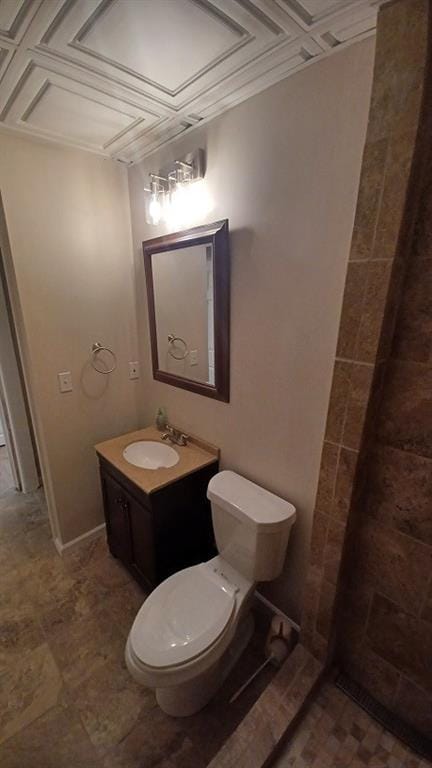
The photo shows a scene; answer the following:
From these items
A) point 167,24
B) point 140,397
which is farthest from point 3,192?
point 140,397

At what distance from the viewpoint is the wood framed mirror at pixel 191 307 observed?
4.69ft

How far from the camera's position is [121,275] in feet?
6.37

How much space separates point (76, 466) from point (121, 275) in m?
1.25

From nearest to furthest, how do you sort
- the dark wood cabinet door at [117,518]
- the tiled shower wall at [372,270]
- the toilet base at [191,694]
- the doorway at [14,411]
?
1. the tiled shower wall at [372,270]
2. the toilet base at [191,694]
3. the dark wood cabinet door at [117,518]
4. the doorway at [14,411]

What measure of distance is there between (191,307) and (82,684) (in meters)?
1.82

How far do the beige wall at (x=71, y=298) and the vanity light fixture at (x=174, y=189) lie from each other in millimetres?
355

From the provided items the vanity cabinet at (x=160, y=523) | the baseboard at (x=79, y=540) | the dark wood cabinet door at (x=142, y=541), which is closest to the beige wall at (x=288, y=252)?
the vanity cabinet at (x=160, y=523)

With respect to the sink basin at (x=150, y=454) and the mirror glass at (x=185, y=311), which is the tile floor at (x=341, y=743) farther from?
the mirror glass at (x=185, y=311)

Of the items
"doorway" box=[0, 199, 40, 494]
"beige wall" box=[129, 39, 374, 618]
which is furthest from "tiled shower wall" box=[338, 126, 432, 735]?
"doorway" box=[0, 199, 40, 494]

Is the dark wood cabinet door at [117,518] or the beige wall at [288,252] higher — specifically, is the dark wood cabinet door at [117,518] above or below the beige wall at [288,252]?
below

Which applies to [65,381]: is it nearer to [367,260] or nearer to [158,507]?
[158,507]

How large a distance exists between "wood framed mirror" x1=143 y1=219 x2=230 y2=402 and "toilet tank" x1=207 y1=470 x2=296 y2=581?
0.46 metres

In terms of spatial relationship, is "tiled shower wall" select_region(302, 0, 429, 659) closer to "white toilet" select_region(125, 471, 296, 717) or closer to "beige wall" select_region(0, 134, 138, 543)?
"white toilet" select_region(125, 471, 296, 717)

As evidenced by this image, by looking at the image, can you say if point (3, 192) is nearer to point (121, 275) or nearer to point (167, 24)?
point (121, 275)
